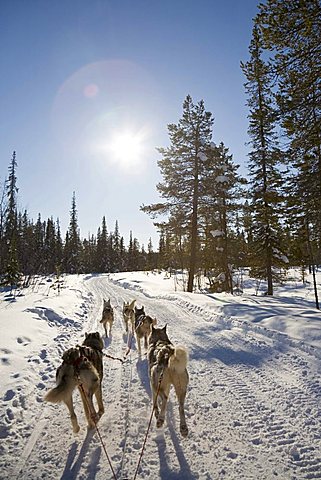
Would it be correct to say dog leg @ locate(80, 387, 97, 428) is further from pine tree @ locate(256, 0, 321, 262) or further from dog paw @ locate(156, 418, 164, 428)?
pine tree @ locate(256, 0, 321, 262)

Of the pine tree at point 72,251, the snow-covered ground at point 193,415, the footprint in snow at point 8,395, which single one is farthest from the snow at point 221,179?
the pine tree at point 72,251

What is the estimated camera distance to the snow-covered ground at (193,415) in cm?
324

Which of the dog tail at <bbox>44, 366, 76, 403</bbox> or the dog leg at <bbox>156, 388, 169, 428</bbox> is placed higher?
the dog tail at <bbox>44, 366, 76, 403</bbox>

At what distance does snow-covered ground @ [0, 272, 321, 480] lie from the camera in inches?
128

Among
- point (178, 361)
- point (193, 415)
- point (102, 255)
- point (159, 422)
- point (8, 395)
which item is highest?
point (102, 255)

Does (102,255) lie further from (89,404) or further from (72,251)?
(89,404)

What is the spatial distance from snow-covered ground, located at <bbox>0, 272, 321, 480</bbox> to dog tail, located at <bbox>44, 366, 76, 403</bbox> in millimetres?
733

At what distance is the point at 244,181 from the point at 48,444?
1987 centimetres

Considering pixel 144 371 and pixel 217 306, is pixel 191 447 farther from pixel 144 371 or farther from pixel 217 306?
pixel 217 306

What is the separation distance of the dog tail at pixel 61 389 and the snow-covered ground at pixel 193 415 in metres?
0.73

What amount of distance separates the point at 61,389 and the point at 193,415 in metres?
2.13

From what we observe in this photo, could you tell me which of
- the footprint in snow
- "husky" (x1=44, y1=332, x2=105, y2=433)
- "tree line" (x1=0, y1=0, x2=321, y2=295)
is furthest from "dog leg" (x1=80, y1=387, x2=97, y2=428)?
"tree line" (x1=0, y1=0, x2=321, y2=295)

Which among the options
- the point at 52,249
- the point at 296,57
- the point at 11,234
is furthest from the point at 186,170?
the point at 52,249

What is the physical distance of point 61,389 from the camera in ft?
11.6
